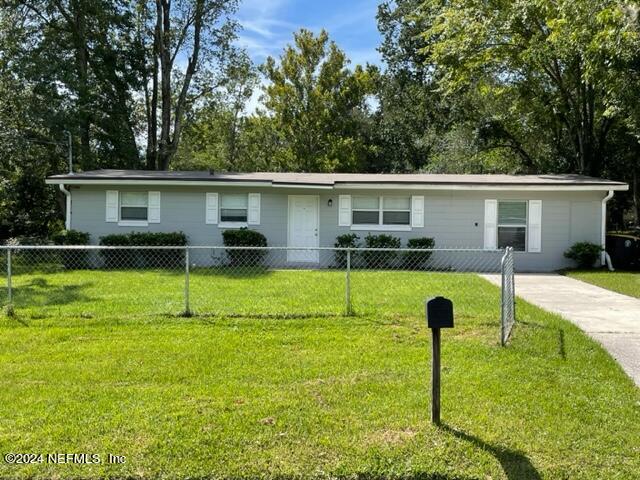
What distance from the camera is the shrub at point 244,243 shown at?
50.8ft

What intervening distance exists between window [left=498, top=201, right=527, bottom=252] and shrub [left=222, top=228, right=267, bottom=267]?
291 inches

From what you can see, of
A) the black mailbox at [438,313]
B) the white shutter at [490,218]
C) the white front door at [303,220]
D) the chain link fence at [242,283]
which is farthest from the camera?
the white front door at [303,220]

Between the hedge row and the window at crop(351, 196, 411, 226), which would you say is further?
the window at crop(351, 196, 411, 226)

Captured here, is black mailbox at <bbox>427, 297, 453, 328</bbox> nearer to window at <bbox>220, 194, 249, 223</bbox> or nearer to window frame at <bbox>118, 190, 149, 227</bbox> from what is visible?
window at <bbox>220, 194, 249, 223</bbox>

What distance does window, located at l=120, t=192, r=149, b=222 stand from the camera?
16.3 meters

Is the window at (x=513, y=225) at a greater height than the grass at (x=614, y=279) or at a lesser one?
→ greater

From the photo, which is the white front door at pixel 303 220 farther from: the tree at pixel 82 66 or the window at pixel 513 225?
the tree at pixel 82 66

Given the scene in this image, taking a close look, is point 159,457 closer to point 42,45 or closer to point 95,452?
point 95,452

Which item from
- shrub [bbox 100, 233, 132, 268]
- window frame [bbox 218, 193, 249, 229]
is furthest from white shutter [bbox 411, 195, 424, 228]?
shrub [bbox 100, 233, 132, 268]

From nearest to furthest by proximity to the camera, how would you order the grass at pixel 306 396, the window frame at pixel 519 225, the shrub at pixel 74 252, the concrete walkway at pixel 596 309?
the grass at pixel 306 396 → the concrete walkway at pixel 596 309 → the shrub at pixel 74 252 → the window frame at pixel 519 225

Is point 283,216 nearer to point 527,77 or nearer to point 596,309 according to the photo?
point 596,309

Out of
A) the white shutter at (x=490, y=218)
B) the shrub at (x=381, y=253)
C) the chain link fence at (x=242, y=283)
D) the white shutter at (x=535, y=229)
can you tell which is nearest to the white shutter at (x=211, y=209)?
the chain link fence at (x=242, y=283)

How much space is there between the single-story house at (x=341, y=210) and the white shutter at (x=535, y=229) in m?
0.03

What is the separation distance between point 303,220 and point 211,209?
9.57 ft
